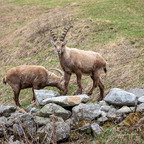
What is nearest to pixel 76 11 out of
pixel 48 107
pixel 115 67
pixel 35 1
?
pixel 115 67

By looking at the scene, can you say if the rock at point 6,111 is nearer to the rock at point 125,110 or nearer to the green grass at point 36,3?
the rock at point 125,110

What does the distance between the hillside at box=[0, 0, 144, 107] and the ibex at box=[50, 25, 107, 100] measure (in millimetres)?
991

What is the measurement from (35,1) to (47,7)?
6014 mm

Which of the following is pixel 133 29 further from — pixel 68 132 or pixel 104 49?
pixel 68 132

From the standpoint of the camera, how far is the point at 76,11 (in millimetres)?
23406

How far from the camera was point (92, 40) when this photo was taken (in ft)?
55.2

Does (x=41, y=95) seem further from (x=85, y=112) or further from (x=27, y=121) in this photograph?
(x=85, y=112)

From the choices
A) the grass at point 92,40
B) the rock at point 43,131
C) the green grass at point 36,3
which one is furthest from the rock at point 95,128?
the green grass at point 36,3

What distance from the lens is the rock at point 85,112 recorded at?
Result: 652cm

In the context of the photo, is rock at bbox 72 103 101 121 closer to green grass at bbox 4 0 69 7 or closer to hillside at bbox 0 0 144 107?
hillside at bbox 0 0 144 107

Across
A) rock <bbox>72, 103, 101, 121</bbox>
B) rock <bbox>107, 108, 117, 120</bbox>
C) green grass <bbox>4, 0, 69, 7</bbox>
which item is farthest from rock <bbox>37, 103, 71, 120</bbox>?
green grass <bbox>4, 0, 69, 7</bbox>

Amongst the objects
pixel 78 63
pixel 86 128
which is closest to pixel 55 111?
pixel 86 128

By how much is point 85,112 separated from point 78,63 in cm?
336

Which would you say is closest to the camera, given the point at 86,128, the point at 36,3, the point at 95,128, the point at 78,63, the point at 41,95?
the point at 95,128
